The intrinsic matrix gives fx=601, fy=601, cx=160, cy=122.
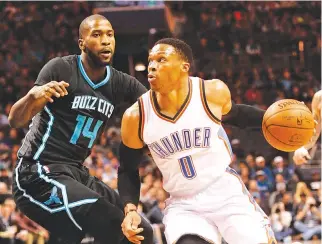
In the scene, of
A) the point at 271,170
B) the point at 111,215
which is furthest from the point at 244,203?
the point at 271,170

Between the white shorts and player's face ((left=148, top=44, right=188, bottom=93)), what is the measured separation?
688mm

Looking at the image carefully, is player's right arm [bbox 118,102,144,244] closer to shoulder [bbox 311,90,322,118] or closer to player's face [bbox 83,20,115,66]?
player's face [bbox 83,20,115,66]

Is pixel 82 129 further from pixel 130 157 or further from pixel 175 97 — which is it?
pixel 175 97

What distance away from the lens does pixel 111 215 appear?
3.93m

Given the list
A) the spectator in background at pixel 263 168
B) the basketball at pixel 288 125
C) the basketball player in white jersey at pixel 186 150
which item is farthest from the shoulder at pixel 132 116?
the spectator in background at pixel 263 168

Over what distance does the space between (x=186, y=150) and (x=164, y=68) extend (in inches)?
20.8

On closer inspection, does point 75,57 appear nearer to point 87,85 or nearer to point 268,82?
point 87,85

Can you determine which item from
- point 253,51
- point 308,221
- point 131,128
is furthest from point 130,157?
point 253,51

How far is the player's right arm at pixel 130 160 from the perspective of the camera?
3.81 m

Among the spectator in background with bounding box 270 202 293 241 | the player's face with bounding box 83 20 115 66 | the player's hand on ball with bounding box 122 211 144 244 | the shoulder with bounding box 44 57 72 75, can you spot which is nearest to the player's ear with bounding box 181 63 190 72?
the player's face with bounding box 83 20 115 66

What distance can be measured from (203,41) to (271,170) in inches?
227

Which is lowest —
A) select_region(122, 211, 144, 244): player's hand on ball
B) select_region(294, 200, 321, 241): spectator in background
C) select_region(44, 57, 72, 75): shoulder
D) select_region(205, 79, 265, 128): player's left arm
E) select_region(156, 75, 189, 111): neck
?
select_region(294, 200, 321, 241): spectator in background

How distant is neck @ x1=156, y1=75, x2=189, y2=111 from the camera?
381 centimetres

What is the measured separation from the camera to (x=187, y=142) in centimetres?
374
